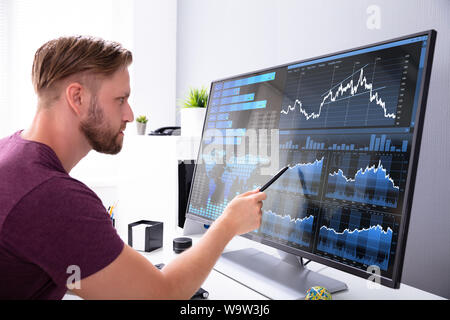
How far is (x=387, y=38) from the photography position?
104 cm

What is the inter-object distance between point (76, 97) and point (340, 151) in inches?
23.0

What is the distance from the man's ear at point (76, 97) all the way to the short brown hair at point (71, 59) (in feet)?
0.10

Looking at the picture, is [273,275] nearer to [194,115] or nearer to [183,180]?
[183,180]

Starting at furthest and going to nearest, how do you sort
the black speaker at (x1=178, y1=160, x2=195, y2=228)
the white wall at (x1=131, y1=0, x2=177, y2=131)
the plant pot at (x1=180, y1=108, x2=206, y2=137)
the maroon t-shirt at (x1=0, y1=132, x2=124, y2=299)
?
the white wall at (x1=131, y1=0, x2=177, y2=131), the plant pot at (x1=180, y1=108, x2=206, y2=137), the black speaker at (x1=178, y1=160, x2=195, y2=228), the maroon t-shirt at (x1=0, y1=132, x2=124, y2=299)

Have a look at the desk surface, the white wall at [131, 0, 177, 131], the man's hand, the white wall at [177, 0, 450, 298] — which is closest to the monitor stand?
the desk surface

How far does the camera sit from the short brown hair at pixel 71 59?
0.71 m

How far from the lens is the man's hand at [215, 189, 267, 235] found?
0.76 meters

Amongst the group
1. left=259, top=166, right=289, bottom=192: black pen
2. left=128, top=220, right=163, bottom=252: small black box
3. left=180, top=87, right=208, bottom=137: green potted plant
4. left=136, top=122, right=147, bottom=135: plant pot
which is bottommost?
left=128, top=220, right=163, bottom=252: small black box

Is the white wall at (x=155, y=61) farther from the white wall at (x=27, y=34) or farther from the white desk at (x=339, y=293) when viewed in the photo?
the white desk at (x=339, y=293)

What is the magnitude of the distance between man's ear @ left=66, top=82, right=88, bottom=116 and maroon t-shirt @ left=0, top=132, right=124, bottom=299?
156 mm

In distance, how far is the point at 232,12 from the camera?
1.80 m

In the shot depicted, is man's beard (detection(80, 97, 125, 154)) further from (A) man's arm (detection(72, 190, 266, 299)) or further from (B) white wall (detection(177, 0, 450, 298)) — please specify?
(B) white wall (detection(177, 0, 450, 298))
